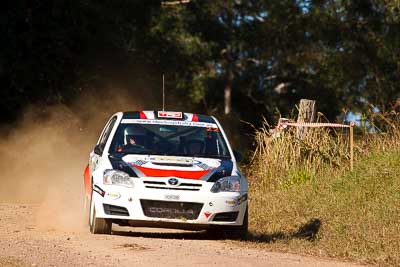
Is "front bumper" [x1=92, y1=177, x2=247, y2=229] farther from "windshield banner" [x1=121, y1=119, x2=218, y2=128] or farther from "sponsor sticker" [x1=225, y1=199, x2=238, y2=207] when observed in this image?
"windshield banner" [x1=121, y1=119, x2=218, y2=128]

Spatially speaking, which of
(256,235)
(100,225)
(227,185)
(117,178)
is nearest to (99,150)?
(117,178)

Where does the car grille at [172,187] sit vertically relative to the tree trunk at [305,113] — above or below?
below

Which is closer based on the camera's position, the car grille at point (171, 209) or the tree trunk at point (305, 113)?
the car grille at point (171, 209)

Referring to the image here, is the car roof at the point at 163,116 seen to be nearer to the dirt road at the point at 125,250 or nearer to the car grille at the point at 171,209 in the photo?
the dirt road at the point at 125,250

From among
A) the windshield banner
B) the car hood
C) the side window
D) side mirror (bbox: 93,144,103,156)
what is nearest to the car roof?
the windshield banner

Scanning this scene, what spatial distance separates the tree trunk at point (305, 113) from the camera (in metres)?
20.8

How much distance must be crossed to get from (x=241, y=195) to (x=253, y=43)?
43.8 metres

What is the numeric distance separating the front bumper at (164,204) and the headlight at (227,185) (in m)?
0.06

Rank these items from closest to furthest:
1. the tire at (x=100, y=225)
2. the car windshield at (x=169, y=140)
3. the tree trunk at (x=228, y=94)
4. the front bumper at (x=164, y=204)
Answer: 1. the front bumper at (x=164, y=204)
2. the tire at (x=100, y=225)
3. the car windshield at (x=169, y=140)
4. the tree trunk at (x=228, y=94)

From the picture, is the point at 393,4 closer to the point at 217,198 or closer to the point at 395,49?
the point at 395,49

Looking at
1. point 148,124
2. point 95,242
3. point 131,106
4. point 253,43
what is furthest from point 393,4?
point 95,242

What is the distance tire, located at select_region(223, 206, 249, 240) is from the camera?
1430 centimetres

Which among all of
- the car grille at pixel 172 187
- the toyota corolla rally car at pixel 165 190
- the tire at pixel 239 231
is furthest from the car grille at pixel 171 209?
the tire at pixel 239 231

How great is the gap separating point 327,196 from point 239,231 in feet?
10.5
